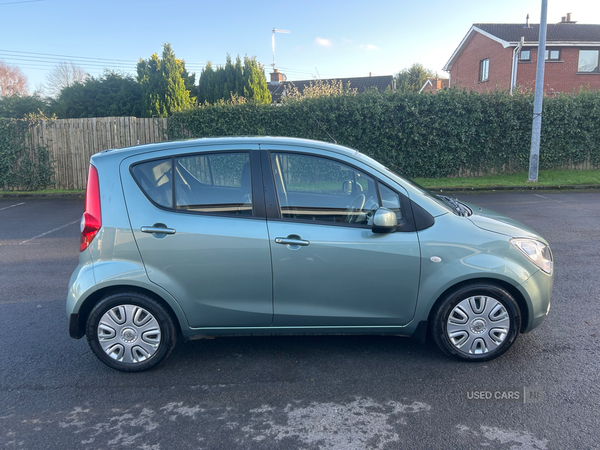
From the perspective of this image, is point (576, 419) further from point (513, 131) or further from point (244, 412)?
point (513, 131)

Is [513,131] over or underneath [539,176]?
over

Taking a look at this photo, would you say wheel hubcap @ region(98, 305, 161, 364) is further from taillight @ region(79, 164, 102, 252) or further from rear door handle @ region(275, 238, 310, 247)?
rear door handle @ region(275, 238, 310, 247)

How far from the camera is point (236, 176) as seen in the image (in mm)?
3742

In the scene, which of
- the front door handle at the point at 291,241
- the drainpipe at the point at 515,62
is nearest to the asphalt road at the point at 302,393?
the front door handle at the point at 291,241

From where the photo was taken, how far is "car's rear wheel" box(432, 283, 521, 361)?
3.64 m

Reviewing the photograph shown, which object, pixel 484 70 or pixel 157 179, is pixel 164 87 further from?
pixel 484 70

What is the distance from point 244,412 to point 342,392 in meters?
0.72

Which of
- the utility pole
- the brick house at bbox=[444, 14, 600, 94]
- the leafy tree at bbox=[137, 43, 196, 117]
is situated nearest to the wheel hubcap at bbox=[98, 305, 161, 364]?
the utility pole

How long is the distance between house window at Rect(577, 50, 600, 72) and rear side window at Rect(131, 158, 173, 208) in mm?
34471

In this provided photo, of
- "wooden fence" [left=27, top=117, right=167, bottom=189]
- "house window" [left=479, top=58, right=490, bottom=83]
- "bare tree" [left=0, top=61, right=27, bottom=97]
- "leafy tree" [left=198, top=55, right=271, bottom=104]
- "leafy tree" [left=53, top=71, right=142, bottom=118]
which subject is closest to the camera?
"wooden fence" [left=27, top=117, right=167, bottom=189]

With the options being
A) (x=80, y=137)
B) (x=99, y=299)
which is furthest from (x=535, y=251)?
(x=80, y=137)

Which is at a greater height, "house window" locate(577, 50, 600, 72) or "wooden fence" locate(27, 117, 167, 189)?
"house window" locate(577, 50, 600, 72)

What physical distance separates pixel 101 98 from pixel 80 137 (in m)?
9.93

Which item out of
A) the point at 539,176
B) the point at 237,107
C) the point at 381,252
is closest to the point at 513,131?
the point at 539,176
